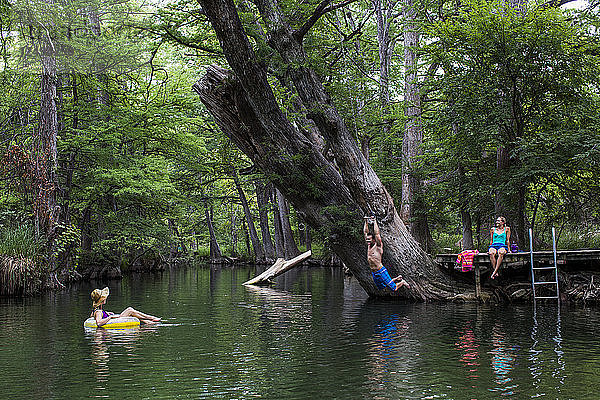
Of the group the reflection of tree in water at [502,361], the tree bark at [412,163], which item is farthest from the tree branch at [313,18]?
the reflection of tree in water at [502,361]

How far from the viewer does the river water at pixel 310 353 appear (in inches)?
Answer: 258

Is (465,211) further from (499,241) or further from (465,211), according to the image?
(499,241)

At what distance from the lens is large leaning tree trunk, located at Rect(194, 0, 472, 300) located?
15.1 meters

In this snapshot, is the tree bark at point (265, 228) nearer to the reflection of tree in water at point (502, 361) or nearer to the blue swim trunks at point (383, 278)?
the blue swim trunks at point (383, 278)

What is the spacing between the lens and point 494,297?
1560 centimetres

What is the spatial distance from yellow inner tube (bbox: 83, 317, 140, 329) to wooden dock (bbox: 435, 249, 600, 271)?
8588 mm

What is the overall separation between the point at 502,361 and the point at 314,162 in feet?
29.5

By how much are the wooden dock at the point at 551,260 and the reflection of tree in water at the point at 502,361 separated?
15.8ft

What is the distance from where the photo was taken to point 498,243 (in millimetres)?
15008

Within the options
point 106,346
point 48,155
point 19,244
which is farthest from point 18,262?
point 106,346

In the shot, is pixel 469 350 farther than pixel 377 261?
No

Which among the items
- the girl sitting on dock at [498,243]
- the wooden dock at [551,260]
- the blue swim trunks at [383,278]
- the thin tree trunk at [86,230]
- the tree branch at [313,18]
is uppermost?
the tree branch at [313,18]

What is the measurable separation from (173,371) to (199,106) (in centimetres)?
2726

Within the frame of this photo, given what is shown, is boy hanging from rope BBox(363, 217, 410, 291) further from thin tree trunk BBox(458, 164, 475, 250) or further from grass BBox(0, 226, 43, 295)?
grass BBox(0, 226, 43, 295)
